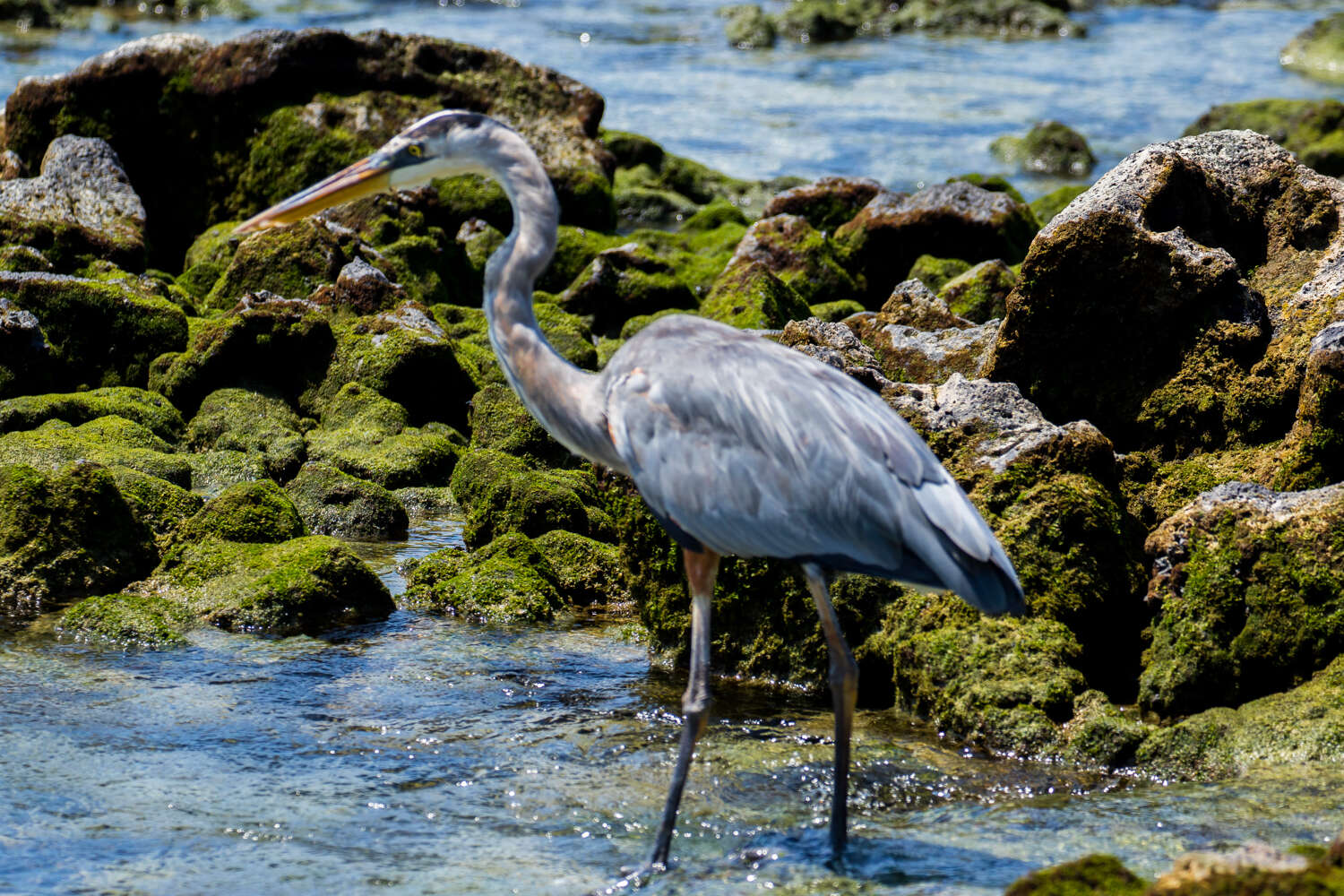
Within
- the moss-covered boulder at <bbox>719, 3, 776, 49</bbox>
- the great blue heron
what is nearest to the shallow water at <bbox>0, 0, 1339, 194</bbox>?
the moss-covered boulder at <bbox>719, 3, 776, 49</bbox>

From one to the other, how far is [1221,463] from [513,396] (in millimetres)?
5133

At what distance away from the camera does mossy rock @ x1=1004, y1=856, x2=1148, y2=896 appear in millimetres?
3945

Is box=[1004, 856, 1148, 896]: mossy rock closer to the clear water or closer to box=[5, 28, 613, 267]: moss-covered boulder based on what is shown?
the clear water

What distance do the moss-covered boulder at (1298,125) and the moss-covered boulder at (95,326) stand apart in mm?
14742

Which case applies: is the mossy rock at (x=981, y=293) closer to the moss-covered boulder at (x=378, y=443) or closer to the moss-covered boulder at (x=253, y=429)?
the moss-covered boulder at (x=378, y=443)

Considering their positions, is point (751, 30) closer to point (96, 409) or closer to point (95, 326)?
A: point (95, 326)

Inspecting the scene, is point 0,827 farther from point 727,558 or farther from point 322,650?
point 727,558

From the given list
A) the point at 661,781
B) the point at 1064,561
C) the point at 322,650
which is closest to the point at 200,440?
the point at 322,650

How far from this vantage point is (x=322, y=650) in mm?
7488

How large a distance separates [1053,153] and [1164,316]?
54.6 ft

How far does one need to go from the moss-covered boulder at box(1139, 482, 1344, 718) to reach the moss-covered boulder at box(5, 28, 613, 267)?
34.6 ft

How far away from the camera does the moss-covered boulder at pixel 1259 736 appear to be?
5598 millimetres

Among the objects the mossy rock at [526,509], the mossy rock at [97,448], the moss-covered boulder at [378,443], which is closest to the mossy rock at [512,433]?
the moss-covered boulder at [378,443]

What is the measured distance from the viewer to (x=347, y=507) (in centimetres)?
947
